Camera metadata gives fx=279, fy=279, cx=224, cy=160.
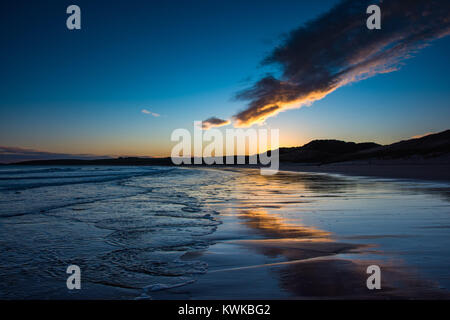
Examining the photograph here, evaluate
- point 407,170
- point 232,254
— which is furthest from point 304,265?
point 407,170

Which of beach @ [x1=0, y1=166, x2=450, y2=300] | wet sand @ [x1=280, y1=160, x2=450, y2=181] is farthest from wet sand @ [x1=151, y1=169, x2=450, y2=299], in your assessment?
wet sand @ [x1=280, y1=160, x2=450, y2=181]

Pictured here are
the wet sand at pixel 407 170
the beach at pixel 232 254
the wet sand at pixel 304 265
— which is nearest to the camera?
the wet sand at pixel 304 265

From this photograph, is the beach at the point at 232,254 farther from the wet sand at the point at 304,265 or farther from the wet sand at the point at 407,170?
the wet sand at the point at 407,170

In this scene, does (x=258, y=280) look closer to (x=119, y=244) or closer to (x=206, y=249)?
(x=206, y=249)

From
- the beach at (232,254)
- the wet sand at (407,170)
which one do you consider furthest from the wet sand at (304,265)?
the wet sand at (407,170)

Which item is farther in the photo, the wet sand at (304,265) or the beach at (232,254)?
the beach at (232,254)

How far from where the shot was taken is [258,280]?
150 inches

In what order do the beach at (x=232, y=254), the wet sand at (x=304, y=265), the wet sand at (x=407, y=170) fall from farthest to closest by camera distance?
1. the wet sand at (x=407, y=170)
2. the beach at (x=232, y=254)
3. the wet sand at (x=304, y=265)

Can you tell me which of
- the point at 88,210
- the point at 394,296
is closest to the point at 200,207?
the point at 88,210

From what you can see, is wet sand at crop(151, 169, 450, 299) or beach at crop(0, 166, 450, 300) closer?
wet sand at crop(151, 169, 450, 299)

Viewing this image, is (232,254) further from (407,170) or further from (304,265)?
(407,170)

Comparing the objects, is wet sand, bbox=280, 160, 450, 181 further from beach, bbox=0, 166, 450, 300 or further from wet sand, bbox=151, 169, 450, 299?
wet sand, bbox=151, 169, 450, 299

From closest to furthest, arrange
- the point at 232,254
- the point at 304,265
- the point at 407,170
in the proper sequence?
the point at 304,265
the point at 232,254
the point at 407,170

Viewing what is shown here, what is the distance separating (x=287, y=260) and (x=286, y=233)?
194 cm
